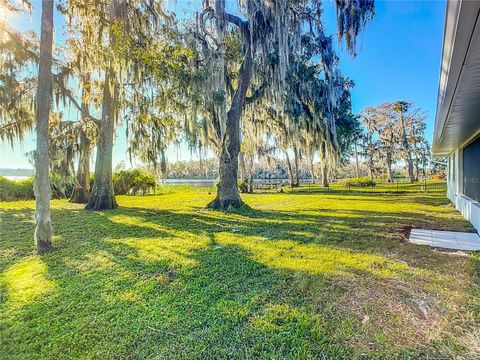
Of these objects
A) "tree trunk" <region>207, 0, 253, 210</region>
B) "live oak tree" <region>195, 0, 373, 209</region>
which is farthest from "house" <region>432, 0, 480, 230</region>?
"tree trunk" <region>207, 0, 253, 210</region>

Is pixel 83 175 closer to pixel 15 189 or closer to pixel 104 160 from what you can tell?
pixel 104 160

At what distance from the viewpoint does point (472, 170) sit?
709 cm

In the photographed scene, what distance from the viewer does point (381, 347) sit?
182 centimetres

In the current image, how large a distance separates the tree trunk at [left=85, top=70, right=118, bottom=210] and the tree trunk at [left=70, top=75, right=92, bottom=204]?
1.90 feet

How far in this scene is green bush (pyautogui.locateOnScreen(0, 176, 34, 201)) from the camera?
11793mm

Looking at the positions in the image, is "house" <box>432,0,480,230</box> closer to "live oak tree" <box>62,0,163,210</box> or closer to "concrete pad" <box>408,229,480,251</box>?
"concrete pad" <box>408,229,480,251</box>

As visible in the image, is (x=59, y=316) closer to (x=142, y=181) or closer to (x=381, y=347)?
(x=381, y=347)

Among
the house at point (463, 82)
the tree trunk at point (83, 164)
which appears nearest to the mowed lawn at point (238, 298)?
the house at point (463, 82)

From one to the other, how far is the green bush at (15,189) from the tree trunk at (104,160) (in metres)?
6.24

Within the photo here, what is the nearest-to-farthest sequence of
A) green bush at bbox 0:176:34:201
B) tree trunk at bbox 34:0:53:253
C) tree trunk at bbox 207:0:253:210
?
tree trunk at bbox 34:0:53:253 → tree trunk at bbox 207:0:253:210 → green bush at bbox 0:176:34:201

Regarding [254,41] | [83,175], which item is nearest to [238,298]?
[254,41]

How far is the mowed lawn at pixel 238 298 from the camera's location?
73.4 inches

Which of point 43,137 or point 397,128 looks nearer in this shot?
point 43,137

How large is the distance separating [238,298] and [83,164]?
31.4 ft
